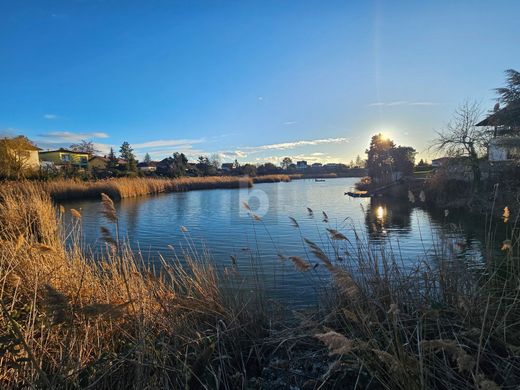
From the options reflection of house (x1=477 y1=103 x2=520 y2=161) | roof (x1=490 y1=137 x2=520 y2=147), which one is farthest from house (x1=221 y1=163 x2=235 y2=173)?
roof (x1=490 y1=137 x2=520 y2=147)

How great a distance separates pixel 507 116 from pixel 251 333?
2462 cm

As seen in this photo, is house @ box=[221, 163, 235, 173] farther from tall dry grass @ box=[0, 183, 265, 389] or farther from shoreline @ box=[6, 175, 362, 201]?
tall dry grass @ box=[0, 183, 265, 389]

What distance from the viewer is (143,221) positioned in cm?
1631

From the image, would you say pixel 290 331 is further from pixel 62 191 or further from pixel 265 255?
pixel 62 191

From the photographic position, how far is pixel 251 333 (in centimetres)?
323

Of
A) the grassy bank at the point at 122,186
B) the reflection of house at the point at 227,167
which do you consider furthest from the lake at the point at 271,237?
the reflection of house at the point at 227,167

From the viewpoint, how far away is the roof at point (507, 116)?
20.4m

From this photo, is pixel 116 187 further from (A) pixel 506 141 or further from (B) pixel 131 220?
(A) pixel 506 141

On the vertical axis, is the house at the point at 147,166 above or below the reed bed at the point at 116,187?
above

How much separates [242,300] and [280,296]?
6.84 feet

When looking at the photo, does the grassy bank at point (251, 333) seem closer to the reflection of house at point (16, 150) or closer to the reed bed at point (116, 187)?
the reed bed at point (116, 187)

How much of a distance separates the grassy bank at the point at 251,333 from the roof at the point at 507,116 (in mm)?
22398

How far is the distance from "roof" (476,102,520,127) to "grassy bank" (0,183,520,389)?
73.5ft

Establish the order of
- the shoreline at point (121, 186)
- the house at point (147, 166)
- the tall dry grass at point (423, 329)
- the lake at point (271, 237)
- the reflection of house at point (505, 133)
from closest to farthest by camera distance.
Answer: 1. the tall dry grass at point (423, 329)
2. the lake at point (271, 237)
3. the reflection of house at point (505, 133)
4. the shoreline at point (121, 186)
5. the house at point (147, 166)
